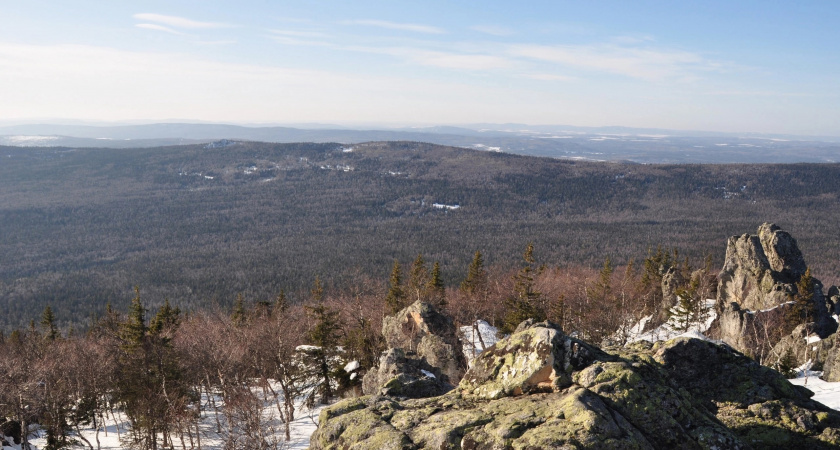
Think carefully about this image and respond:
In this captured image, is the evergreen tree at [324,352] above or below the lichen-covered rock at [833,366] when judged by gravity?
below

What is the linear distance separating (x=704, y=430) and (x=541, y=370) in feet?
9.31

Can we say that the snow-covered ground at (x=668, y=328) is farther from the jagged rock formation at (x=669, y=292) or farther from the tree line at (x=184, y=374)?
the tree line at (x=184, y=374)

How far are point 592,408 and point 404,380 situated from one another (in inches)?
308

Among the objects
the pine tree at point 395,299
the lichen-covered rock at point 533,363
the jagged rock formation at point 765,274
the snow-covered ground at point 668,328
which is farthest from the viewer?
the snow-covered ground at point 668,328

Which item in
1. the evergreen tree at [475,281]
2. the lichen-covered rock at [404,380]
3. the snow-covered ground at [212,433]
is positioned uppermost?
the lichen-covered rock at [404,380]

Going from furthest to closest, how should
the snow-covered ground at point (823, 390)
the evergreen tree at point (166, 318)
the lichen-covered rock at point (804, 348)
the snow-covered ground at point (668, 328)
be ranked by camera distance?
the snow-covered ground at point (668, 328) → the evergreen tree at point (166, 318) → the lichen-covered rock at point (804, 348) → the snow-covered ground at point (823, 390)

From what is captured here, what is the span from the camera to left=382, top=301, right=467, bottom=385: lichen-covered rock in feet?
107

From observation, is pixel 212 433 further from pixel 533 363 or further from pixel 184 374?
pixel 533 363

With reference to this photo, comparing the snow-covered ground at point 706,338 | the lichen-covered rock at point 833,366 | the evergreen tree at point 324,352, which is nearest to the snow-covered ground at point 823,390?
the snow-covered ground at point 706,338

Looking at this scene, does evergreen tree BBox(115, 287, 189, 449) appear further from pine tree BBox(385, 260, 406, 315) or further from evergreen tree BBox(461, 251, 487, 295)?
evergreen tree BBox(461, 251, 487, 295)

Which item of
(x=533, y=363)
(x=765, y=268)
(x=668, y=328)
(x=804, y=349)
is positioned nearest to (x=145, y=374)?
(x=533, y=363)

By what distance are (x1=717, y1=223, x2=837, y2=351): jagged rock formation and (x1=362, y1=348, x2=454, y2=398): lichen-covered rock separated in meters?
42.4

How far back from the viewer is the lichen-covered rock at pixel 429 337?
107 ft

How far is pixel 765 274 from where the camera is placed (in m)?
58.1
